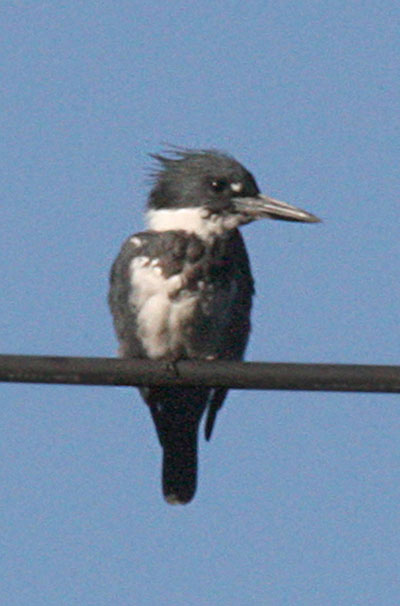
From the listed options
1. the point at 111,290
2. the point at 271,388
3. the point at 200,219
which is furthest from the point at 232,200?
the point at 271,388

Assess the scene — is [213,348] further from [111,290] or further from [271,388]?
[271,388]

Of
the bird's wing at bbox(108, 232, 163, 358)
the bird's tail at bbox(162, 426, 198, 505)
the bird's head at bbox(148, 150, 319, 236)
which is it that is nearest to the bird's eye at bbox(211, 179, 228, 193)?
the bird's head at bbox(148, 150, 319, 236)

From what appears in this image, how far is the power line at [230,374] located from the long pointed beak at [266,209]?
193cm

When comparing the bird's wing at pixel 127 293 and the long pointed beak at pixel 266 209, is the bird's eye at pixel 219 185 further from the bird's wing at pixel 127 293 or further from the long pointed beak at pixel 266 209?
the bird's wing at pixel 127 293

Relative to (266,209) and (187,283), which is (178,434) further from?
(266,209)

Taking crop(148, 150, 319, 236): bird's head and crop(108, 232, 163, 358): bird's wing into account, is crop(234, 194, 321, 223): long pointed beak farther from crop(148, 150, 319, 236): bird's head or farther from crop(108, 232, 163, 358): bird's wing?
crop(108, 232, 163, 358): bird's wing

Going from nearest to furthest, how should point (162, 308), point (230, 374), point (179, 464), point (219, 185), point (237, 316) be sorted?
1. point (230, 374)
2. point (162, 308)
3. point (237, 316)
4. point (219, 185)
5. point (179, 464)

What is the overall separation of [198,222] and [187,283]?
1.31 ft

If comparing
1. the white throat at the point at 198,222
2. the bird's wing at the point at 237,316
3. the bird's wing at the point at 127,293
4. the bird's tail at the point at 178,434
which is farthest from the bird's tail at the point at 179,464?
the white throat at the point at 198,222

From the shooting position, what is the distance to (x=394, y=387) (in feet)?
11.4

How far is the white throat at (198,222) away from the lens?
570 cm

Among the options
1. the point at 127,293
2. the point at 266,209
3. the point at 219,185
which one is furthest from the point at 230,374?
the point at 219,185

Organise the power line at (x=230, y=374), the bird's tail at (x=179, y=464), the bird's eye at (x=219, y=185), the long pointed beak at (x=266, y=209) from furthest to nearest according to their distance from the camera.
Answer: the bird's tail at (x=179, y=464), the bird's eye at (x=219, y=185), the long pointed beak at (x=266, y=209), the power line at (x=230, y=374)

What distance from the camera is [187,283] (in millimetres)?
5418
